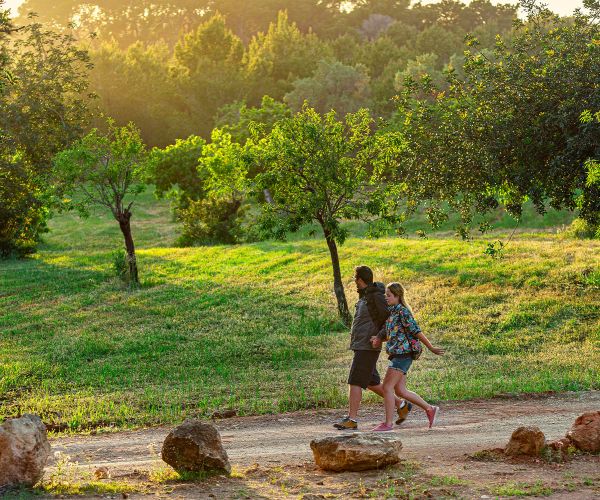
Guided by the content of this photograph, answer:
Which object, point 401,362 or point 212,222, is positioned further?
point 212,222

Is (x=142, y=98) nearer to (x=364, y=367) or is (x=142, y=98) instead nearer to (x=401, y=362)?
(x=364, y=367)

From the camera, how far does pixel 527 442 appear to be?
10.0 metres

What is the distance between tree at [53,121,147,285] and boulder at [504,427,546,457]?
21705 millimetres

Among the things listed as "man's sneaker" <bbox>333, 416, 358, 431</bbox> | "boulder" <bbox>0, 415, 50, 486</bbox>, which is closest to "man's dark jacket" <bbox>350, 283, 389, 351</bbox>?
"man's sneaker" <bbox>333, 416, 358, 431</bbox>

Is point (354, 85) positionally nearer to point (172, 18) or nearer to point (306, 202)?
point (306, 202)

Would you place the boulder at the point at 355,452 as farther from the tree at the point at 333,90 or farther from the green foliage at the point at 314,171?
the tree at the point at 333,90

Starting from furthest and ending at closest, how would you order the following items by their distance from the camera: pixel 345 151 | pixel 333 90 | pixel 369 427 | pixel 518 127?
1. pixel 333 90
2. pixel 345 151
3. pixel 518 127
4. pixel 369 427

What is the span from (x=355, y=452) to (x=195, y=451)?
1.75 meters

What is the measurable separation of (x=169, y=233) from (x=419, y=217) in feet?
49.0

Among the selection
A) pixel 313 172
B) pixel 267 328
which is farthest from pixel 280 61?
pixel 267 328

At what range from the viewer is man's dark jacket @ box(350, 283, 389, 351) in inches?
459

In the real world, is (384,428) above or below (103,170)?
below

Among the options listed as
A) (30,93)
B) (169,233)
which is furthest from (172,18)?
(30,93)

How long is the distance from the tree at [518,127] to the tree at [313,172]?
2309mm
